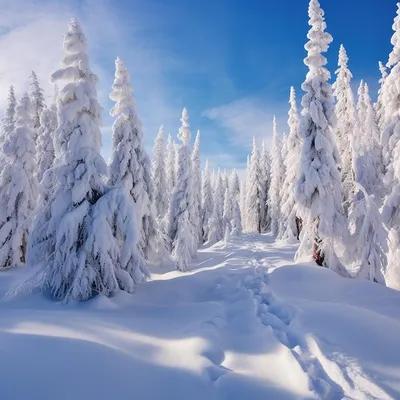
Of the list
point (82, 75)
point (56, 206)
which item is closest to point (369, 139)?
point (82, 75)

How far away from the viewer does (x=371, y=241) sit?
13.9m

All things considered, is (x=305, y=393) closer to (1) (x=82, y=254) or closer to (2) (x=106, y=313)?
(2) (x=106, y=313)

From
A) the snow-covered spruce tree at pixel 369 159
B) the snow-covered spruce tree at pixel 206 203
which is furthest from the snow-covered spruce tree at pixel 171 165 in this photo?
the snow-covered spruce tree at pixel 369 159

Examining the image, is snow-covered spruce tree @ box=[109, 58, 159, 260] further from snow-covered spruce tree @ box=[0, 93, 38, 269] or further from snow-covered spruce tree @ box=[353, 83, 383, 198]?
snow-covered spruce tree @ box=[353, 83, 383, 198]

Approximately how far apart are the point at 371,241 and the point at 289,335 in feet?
30.3

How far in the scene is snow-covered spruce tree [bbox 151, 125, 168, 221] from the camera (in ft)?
114

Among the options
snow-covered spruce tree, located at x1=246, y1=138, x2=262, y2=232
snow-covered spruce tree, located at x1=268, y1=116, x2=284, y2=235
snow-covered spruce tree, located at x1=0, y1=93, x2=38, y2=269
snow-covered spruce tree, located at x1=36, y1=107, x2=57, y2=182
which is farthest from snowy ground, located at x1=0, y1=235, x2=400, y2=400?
snow-covered spruce tree, located at x1=246, y1=138, x2=262, y2=232

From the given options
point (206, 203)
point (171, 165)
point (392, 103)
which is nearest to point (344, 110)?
point (392, 103)

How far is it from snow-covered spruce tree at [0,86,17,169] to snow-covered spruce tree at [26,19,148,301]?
44.3ft

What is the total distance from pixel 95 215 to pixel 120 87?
32.6ft

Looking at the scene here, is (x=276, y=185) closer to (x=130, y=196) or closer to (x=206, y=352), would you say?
(x=130, y=196)

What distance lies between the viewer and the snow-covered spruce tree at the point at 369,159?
2084 cm

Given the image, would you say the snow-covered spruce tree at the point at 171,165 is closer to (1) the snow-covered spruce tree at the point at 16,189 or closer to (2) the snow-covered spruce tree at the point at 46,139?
(2) the snow-covered spruce tree at the point at 46,139

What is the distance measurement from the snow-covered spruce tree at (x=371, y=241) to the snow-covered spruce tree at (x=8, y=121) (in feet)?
79.8
